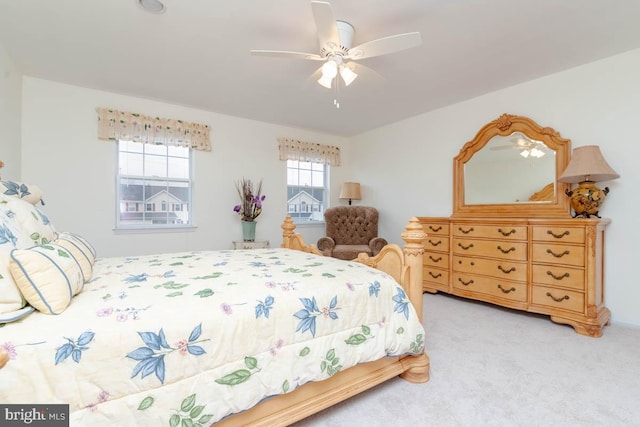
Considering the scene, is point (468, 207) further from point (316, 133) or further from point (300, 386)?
point (300, 386)

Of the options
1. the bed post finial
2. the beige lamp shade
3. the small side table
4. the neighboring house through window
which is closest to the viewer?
the bed post finial

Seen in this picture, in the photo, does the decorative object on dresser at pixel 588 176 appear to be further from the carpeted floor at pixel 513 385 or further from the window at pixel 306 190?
the window at pixel 306 190

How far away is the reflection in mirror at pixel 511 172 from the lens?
3072mm

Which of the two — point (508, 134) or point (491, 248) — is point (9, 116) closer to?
point (491, 248)

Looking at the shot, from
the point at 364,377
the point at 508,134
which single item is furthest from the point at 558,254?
the point at 364,377

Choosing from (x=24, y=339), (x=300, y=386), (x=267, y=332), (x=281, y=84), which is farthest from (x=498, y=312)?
(x=24, y=339)

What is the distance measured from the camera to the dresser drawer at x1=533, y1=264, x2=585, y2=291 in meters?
2.52

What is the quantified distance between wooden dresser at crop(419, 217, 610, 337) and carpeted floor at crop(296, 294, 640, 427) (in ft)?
0.74

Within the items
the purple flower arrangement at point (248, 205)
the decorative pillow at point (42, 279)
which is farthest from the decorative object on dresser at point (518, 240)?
the decorative pillow at point (42, 279)

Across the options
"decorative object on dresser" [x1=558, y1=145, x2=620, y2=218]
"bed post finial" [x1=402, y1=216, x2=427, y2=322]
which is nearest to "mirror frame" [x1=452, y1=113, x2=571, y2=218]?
"decorative object on dresser" [x1=558, y1=145, x2=620, y2=218]

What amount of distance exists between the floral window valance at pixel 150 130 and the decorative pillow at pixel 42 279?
2.86 m

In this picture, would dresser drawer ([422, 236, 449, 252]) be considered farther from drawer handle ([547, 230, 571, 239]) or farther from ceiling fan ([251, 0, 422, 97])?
ceiling fan ([251, 0, 422, 97])

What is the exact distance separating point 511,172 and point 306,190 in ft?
9.71

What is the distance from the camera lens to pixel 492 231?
309 cm
